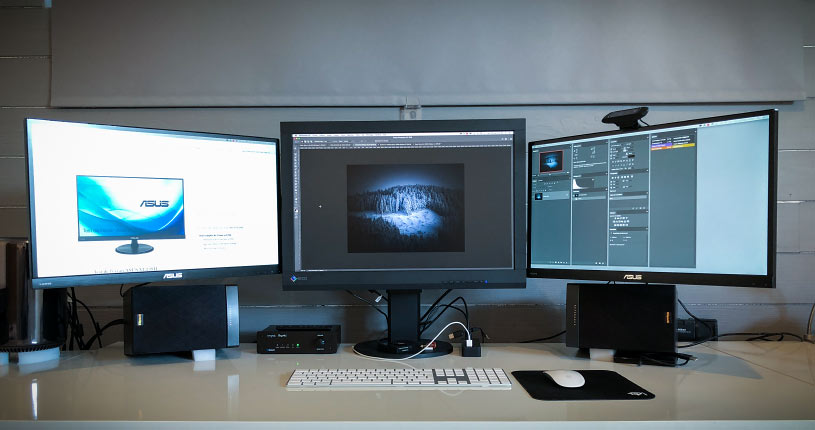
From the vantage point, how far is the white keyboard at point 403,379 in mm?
940

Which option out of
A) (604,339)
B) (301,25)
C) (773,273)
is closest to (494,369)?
(604,339)

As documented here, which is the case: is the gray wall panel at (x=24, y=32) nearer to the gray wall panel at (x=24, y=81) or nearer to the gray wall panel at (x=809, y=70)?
the gray wall panel at (x=24, y=81)

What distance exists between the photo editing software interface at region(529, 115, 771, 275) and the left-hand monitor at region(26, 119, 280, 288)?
2.29 feet

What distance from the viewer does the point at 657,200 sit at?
1.14 m

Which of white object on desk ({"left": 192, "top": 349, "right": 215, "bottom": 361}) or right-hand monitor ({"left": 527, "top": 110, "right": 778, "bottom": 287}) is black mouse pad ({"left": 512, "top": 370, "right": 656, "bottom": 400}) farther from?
white object on desk ({"left": 192, "top": 349, "right": 215, "bottom": 361})

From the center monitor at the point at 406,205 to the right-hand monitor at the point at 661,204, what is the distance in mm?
85

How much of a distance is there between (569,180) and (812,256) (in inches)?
33.4

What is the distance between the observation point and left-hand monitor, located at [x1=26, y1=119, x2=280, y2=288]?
42.0 inches

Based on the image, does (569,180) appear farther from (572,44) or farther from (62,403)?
(62,403)

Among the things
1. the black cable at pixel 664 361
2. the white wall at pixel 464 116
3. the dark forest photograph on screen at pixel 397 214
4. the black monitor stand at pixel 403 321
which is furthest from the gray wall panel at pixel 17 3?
the black cable at pixel 664 361

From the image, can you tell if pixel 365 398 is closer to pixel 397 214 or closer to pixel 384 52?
pixel 397 214

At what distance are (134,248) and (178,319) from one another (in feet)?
0.61

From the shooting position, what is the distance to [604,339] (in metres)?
1.18

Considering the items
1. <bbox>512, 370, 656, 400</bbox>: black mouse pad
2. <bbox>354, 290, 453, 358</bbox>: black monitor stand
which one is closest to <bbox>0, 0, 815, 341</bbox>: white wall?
<bbox>354, 290, 453, 358</bbox>: black monitor stand
